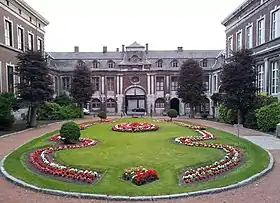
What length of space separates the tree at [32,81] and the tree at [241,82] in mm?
14557

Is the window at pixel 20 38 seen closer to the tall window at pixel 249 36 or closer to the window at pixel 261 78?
the tall window at pixel 249 36

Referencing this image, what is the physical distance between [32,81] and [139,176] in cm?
1810

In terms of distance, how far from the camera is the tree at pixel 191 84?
35812 mm

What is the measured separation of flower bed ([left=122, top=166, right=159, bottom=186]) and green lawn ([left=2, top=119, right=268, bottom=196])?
0.64ft

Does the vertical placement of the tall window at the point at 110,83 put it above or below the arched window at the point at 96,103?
above

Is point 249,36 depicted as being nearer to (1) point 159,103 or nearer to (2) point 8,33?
(1) point 159,103

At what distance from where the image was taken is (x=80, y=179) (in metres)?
8.38

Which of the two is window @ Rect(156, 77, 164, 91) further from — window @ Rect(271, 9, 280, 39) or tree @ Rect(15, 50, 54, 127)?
tree @ Rect(15, 50, 54, 127)

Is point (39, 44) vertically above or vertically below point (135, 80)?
above

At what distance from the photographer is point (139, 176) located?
8.01 meters

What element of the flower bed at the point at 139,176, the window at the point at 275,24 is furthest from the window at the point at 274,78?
the flower bed at the point at 139,176

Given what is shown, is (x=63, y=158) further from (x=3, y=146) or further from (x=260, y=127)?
(x=260, y=127)

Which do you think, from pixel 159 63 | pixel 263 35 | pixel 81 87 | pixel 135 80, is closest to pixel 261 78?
pixel 263 35

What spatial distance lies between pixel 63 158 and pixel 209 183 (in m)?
5.64
